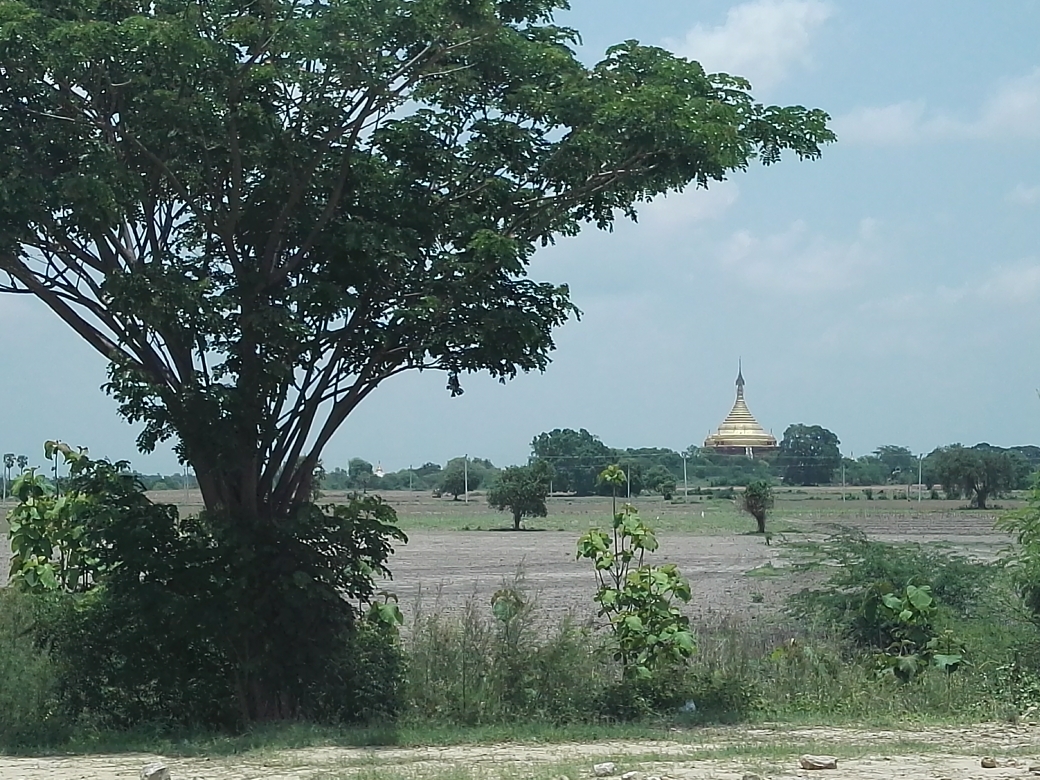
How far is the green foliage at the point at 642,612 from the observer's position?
13.9 meters

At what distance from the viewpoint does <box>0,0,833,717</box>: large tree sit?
1191 centimetres

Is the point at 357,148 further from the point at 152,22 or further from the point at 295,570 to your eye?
the point at 295,570

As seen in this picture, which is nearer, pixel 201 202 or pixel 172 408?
pixel 172 408

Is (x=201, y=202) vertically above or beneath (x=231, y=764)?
above

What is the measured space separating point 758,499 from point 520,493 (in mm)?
14791

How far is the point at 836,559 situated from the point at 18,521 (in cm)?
1059

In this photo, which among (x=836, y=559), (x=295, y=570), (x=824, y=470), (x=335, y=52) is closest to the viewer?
(x=335, y=52)

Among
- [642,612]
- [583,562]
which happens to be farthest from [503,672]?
[583,562]

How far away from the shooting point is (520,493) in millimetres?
73188

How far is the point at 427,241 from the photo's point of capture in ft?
43.0

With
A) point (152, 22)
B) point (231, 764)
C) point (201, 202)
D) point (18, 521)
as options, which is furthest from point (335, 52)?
point (18, 521)

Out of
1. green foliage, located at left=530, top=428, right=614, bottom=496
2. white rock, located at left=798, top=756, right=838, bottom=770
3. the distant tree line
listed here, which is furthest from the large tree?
green foliage, located at left=530, top=428, right=614, bottom=496

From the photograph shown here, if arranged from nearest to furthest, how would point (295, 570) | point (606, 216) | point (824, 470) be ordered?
1. point (295, 570)
2. point (606, 216)
3. point (824, 470)

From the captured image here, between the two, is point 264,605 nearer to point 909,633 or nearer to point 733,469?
point 909,633
